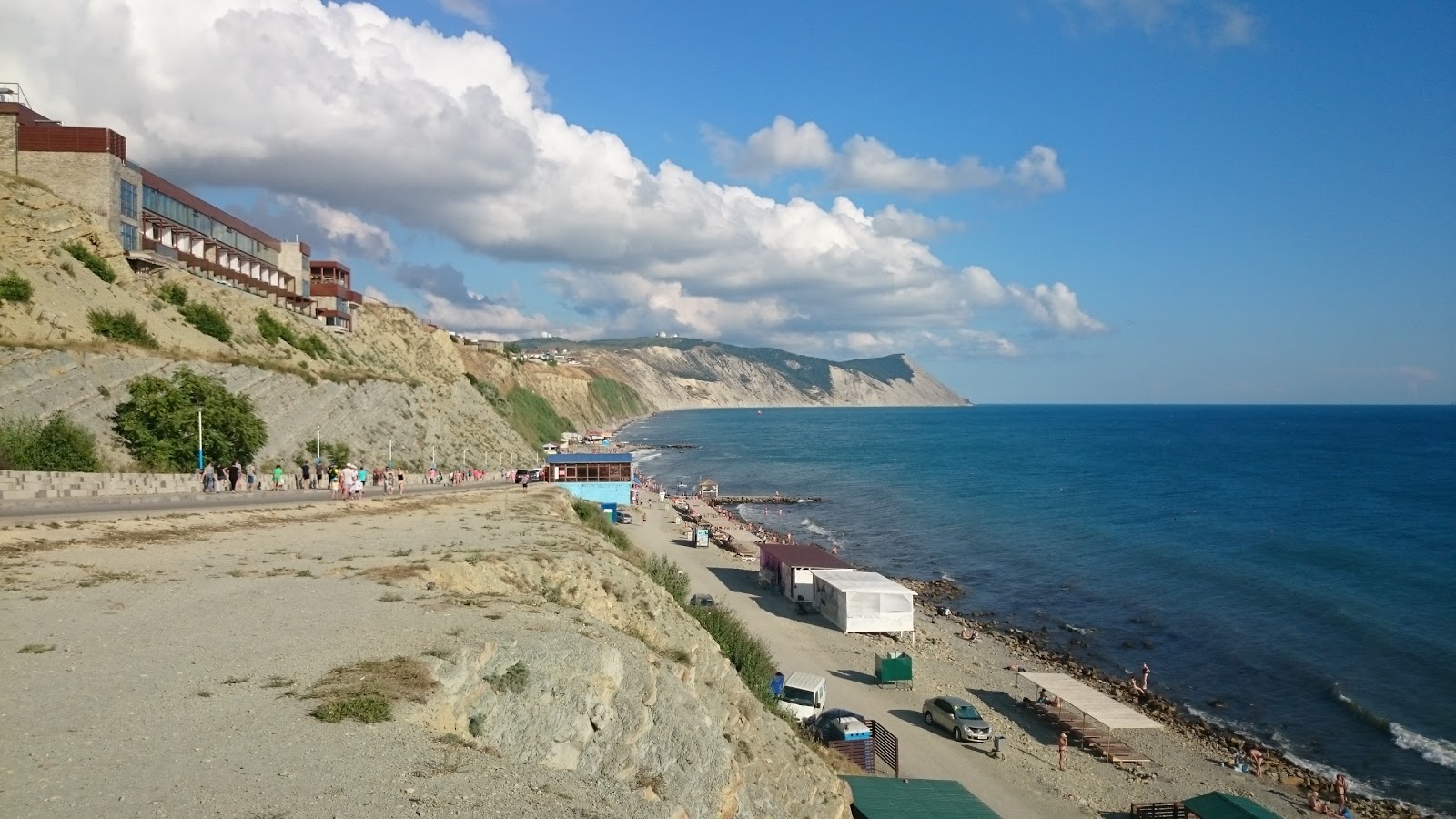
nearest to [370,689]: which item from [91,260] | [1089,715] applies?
[1089,715]

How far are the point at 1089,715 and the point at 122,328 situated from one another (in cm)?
4115

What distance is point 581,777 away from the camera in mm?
9602

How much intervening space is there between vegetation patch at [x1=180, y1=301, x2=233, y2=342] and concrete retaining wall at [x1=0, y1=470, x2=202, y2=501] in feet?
61.8

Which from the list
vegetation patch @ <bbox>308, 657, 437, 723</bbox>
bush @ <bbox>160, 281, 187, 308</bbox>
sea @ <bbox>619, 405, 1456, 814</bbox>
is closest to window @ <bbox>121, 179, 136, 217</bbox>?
bush @ <bbox>160, 281, 187, 308</bbox>

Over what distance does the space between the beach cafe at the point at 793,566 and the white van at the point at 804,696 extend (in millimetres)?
13258

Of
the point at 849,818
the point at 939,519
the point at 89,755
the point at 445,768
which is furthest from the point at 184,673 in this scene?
the point at 939,519

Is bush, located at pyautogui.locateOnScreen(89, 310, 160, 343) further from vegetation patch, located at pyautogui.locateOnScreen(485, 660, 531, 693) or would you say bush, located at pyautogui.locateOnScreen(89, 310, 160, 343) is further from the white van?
vegetation patch, located at pyautogui.locateOnScreen(485, 660, 531, 693)

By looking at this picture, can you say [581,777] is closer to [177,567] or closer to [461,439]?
[177,567]

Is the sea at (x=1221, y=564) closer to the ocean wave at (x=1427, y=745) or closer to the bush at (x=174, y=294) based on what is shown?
the ocean wave at (x=1427, y=745)

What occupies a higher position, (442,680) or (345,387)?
(345,387)

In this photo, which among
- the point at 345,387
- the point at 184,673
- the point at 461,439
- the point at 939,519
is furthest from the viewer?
the point at 939,519

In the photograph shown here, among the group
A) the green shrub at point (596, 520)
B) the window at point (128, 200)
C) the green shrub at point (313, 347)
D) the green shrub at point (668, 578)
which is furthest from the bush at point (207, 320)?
the green shrub at point (668, 578)

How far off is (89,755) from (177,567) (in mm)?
10408

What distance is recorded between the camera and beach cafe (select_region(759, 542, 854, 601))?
1497 inches
